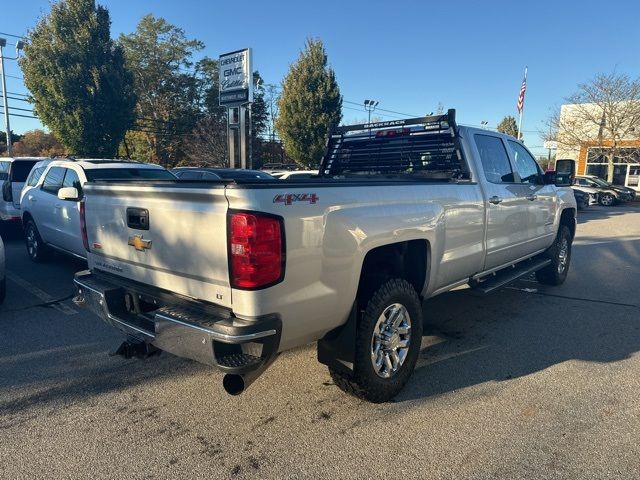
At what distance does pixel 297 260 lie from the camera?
266 cm

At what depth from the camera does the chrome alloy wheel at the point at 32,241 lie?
8.18 metres

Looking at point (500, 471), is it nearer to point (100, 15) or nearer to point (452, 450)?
point (452, 450)

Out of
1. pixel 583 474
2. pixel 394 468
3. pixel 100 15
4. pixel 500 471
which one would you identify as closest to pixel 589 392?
pixel 583 474

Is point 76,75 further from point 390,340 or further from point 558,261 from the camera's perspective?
point 390,340

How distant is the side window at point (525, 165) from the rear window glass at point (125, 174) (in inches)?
182

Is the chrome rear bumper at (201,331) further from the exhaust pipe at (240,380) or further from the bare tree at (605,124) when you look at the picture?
the bare tree at (605,124)

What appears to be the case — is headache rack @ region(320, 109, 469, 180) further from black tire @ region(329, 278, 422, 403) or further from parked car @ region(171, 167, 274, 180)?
parked car @ region(171, 167, 274, 180)

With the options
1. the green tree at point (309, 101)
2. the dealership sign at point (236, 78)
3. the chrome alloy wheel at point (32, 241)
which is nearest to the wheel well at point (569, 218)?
the chrome alloy wheel at point (32, 241)

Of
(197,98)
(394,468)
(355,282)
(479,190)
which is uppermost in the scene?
(197,98)

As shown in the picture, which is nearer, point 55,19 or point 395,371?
point 395,371

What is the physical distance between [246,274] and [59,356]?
2.75 meters

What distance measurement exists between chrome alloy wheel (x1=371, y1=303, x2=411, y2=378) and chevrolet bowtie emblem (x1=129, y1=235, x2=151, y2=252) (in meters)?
1.65

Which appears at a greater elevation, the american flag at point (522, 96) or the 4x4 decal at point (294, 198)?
the american flag at point (522, 96)

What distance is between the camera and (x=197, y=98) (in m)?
43.0
